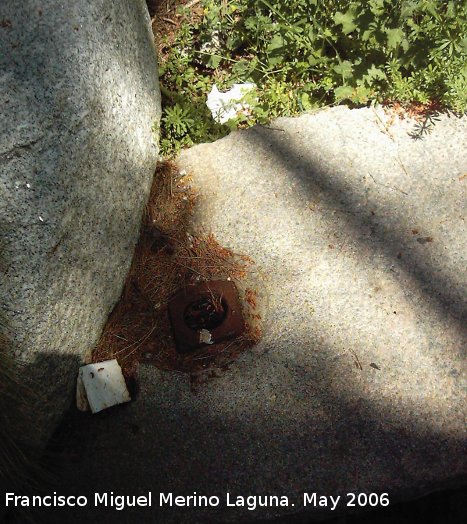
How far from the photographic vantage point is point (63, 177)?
7.45 feet

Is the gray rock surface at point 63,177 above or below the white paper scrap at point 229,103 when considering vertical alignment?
above

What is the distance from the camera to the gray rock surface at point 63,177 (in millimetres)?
2068

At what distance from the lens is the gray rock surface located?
207cm

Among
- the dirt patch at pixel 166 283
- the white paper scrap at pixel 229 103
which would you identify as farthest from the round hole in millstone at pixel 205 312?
the white paper scrap at pixel 229 103

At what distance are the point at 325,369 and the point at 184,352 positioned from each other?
25.4 inches

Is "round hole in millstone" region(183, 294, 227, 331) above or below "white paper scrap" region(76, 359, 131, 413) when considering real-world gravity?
below

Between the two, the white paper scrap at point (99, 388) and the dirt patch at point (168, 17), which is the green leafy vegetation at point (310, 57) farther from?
the white paper scrap at point (99, 388)

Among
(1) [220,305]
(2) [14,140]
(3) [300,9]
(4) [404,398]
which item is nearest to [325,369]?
(4) [404,398]

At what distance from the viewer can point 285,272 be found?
2828 millimetres

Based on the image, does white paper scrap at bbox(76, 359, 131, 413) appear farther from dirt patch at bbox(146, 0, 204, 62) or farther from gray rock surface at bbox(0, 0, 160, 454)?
dirt patch at bbox(146, 0, 204, 62)

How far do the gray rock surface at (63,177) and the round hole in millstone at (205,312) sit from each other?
369mm

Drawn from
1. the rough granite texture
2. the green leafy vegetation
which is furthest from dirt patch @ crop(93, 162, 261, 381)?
the green leafy vegetation

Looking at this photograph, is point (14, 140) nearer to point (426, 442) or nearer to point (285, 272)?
point (285, 272)

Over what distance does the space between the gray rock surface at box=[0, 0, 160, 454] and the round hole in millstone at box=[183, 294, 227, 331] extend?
37 centimetres
